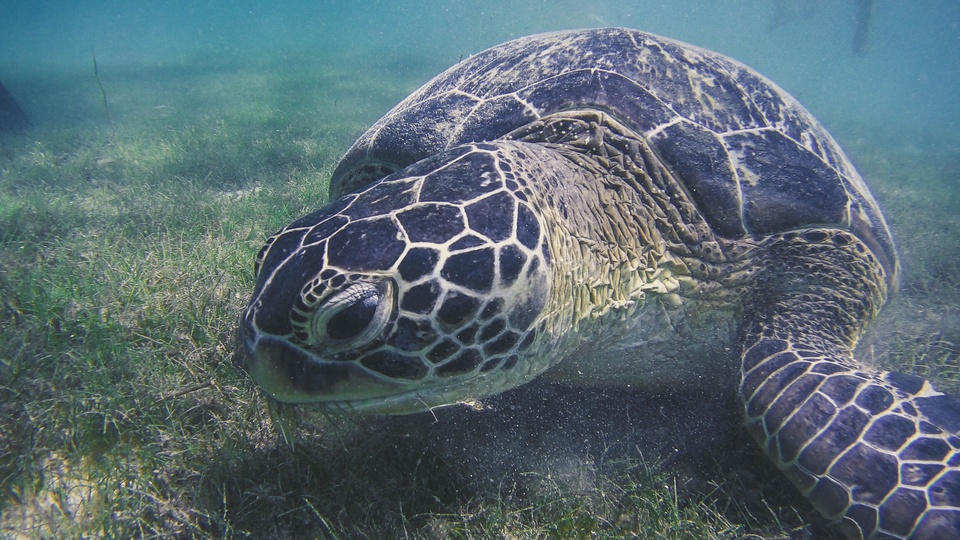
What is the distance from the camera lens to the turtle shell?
89.2 inches

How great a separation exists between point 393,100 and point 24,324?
1200 centimetres

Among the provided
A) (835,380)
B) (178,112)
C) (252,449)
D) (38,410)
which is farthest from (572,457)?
(178,112)

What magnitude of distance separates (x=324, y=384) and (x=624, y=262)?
133cm

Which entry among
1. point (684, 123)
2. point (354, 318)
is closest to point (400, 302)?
point (354, 318)

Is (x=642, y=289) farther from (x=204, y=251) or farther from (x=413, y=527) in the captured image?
(x=204, y=251)

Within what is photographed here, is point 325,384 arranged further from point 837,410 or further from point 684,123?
point 684,123

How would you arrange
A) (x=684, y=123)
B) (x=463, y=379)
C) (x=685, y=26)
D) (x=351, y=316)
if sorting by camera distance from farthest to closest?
(x=685, y=26) → (x=684, y=123) → (x=463, y=379) → (x=351, y=316)

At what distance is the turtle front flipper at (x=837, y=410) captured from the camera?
1449 mm

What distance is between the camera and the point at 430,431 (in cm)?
190

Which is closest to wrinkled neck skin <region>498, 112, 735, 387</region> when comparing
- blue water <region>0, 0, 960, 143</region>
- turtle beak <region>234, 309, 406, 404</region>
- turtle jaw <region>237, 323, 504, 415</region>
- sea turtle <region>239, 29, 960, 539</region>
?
sea turtle <region>239, 29, 960, 539</region>

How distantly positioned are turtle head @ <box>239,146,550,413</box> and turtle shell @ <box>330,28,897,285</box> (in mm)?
1159

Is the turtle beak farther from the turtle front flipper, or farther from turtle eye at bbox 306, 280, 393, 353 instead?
the turtle front flipper

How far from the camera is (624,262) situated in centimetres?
200

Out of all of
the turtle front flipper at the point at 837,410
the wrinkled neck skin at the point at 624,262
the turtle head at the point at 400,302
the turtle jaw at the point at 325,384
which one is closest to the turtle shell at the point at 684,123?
the wrinkled neck skin at the point at 624,262
